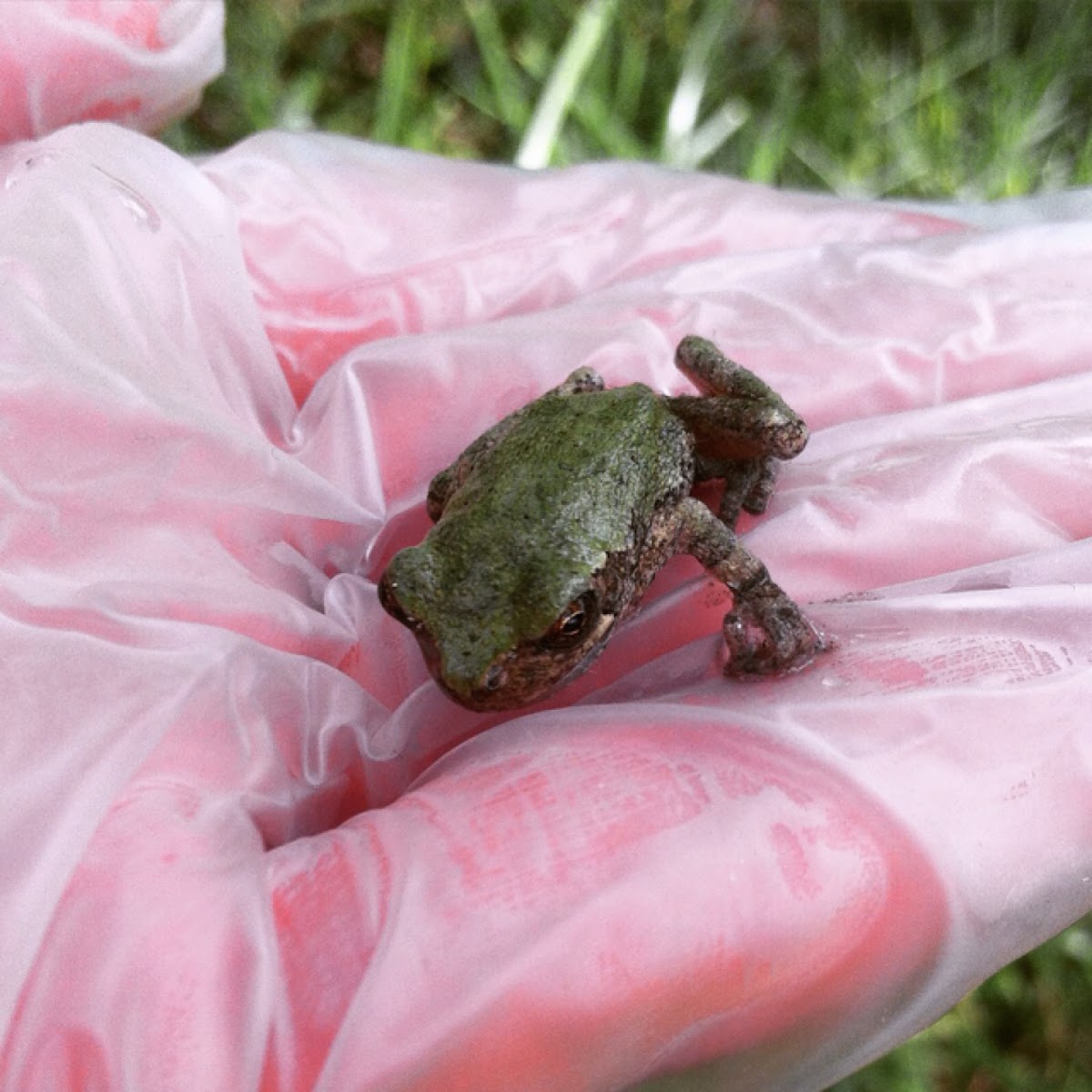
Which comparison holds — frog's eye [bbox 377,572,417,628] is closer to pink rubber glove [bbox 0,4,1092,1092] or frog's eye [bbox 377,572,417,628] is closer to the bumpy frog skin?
the bumpy frog skin

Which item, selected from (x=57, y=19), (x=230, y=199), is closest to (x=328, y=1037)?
(x=230, y=199)

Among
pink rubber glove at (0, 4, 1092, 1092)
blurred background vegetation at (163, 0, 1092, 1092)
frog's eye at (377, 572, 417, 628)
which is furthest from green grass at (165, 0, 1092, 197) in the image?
frog's eye at (377, 572, 417, 628)

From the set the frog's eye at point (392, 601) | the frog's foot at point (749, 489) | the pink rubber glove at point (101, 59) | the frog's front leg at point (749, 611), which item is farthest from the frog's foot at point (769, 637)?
the pink rubber glove at point (101, 59)

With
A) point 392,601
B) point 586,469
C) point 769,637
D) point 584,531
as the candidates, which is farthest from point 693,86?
point 392,601

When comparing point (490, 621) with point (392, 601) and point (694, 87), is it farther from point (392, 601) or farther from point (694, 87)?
point (694, 87)

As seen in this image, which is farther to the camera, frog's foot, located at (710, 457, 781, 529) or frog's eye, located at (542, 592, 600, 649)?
frog's foot, located at (710, 457, 781, 529)

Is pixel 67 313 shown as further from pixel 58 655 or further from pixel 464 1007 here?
pixel 464 1007

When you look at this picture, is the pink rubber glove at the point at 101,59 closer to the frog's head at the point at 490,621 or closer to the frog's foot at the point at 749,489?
the frog's head at the point at 490,621
